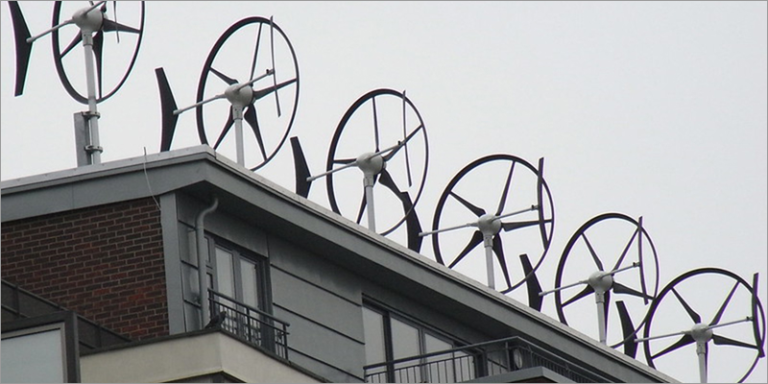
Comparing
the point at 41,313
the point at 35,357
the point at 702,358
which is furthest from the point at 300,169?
the point at 702,358

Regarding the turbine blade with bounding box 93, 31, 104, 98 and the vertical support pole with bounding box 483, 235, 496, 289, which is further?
the vertical support pole with bounding box 483, 235, 496, 289

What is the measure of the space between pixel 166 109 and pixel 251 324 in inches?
191

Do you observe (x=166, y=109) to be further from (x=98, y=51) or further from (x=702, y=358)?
(x=702, y=358)

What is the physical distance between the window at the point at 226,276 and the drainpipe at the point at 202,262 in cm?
7

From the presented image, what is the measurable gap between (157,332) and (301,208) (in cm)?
424

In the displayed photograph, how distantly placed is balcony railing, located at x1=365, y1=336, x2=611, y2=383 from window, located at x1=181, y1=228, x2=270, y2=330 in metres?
3.03

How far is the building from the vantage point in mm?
29766

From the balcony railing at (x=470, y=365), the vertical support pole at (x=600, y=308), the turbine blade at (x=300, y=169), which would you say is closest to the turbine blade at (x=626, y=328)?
the vertical support pole at (x=600, y=308)

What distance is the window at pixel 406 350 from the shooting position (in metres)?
36.7

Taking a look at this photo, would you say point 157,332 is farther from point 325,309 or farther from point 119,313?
point 325,309

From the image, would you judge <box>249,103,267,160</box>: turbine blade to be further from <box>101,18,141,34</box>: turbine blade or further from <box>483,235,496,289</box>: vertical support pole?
<box>483,235,496,289</box>: vertical support pole

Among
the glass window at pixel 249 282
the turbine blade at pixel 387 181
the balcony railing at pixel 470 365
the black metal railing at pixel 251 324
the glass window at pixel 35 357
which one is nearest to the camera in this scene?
the glass window at pixel 35 357

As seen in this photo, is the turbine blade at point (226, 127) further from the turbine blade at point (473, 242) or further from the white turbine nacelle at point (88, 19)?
the turbine blade at point (473, 242)

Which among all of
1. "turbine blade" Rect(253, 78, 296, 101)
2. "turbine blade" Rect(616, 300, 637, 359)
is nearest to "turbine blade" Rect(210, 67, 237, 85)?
"turbine blade" Rect(253, 78, 296, 101)
